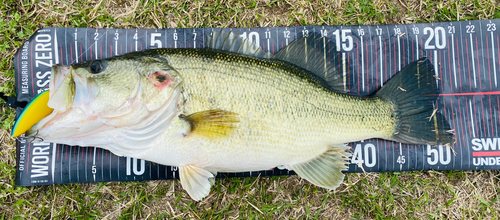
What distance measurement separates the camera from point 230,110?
1934 millimetres

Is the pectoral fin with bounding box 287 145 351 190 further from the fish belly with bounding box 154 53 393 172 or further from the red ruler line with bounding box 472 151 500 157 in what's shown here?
the red ruler line with bounding box 472 151 500 157

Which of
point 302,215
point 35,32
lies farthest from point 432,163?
point 35,32

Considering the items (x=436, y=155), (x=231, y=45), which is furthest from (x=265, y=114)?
(x=436, y=155)

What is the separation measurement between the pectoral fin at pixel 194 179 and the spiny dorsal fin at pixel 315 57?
97 centimetres

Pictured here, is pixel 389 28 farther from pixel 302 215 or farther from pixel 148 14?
pixel 148 14

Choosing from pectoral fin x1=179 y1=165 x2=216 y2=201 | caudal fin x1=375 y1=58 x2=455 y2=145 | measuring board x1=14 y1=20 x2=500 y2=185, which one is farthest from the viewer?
measuring board x1=14 y1=20 x2=500 y2=185

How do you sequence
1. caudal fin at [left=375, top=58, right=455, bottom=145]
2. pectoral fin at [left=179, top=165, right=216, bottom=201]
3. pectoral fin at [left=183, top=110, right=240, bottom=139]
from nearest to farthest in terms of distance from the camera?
pectoral fin at [left=183, top=110, right=240, bottom=139] < pectoral fin at [left=179, top=165, right=216, bottom=201] < caudal fin at [left=375, top=58, right=455, bottom=145]

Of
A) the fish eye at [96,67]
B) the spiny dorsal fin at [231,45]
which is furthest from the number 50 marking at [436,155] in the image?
the fish eye at [96,67]

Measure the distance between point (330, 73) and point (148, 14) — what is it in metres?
1.63

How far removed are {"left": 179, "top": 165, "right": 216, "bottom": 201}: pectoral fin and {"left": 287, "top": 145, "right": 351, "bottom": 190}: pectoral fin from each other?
24.6 inches

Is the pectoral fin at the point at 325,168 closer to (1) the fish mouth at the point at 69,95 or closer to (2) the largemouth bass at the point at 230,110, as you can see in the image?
(2) the largemouth bass at the point at 230,110

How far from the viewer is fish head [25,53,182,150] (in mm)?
1777

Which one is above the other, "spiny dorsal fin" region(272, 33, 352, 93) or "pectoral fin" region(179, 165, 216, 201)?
"spiny dorsal fin" region(272, 33, 352, 93)

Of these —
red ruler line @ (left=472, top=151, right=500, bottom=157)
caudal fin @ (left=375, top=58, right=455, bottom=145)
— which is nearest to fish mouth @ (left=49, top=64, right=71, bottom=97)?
caudal fin @ (left=375, top=58, right=455, bottom=145)
